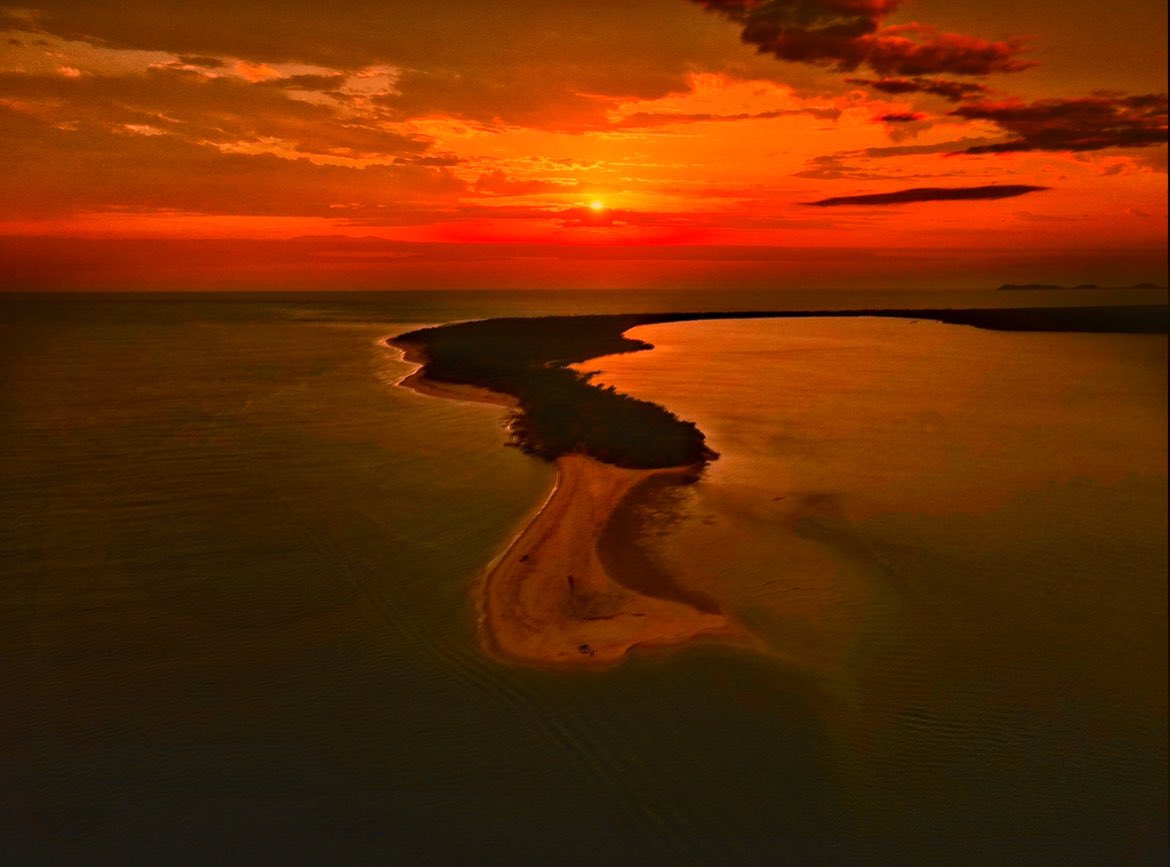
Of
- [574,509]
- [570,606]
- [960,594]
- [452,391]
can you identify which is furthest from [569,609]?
[452,391]

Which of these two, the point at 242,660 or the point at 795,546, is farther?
the point at 795,546

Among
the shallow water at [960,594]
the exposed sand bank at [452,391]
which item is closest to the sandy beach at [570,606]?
the shallow water at [960,594]

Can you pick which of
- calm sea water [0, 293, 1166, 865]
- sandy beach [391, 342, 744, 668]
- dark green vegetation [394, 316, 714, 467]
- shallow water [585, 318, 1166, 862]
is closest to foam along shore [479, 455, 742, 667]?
sandy beach [391, 342, 744, 668]

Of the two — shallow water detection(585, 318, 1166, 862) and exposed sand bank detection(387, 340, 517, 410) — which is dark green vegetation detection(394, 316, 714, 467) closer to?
exposed sand bank detection(387, 340, 517, 410)

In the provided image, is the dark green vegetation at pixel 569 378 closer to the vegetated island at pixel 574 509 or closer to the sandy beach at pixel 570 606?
the vegetated island at pixel 574 509

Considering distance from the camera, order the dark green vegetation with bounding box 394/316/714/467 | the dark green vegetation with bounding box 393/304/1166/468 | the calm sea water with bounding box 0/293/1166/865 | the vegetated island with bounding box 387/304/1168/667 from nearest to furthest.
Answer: the calm sea water with bounding box 0/293/1166/865, the vegetated island with bounding box 387/304/1168/667, the dark green vegetation with bounding box 394/316/714/467, the dark green vegetation with bounding box 393/304/1166/468

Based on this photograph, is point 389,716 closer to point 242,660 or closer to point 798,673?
point 242,660

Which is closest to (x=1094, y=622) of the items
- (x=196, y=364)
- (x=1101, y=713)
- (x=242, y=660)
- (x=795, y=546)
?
(x=1101, y=713)
